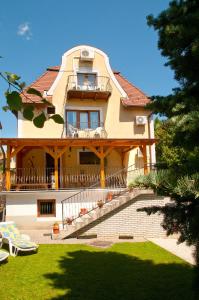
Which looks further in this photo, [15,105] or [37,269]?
[37,269]

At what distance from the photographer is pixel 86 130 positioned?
20891 mm

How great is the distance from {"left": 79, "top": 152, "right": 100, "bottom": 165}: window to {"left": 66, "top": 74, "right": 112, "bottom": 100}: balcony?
3925 mm

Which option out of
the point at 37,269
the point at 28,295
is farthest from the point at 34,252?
the point at 28,295

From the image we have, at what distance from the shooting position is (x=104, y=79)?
2197 cm

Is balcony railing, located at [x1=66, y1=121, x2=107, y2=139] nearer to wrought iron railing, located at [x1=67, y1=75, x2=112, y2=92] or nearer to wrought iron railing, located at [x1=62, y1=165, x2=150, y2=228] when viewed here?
wrought iron railing, located at [x1=67, y1=75, x2=112, y2=92]

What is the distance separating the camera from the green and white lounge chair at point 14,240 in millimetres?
11086

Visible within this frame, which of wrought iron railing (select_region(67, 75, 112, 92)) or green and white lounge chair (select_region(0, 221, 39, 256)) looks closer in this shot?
green and white lounge chair (select_region(0, 221, 39, 256))

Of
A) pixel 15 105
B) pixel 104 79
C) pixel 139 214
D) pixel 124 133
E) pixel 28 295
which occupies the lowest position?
pixel 28 295

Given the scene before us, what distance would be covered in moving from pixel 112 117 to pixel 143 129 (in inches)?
94.0

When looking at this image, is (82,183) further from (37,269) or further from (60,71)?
(37,269)

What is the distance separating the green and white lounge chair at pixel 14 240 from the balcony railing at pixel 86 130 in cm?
888

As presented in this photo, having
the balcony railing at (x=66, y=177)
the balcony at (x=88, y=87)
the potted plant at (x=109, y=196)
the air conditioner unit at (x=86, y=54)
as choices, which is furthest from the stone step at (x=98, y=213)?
the air conditioner unit at (x=86, y=54)

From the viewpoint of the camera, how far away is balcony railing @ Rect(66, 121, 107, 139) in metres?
20.5

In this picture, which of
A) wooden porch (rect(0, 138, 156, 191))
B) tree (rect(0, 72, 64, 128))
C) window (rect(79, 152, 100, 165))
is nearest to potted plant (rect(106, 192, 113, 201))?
wooden porch (rect(0, 138, 156, 191))
